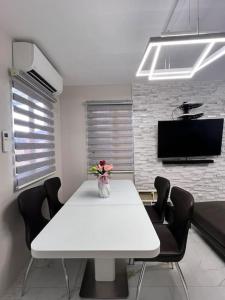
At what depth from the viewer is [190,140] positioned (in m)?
3.86

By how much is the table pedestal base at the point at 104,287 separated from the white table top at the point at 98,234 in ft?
2.14

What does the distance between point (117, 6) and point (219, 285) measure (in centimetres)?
259

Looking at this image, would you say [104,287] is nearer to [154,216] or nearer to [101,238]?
[101,238]

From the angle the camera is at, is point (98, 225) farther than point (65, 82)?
No

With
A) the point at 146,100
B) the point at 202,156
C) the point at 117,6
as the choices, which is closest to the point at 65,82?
the point at 146,100

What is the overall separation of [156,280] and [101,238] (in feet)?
3.63

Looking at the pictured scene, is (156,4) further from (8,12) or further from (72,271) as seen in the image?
(72,271)

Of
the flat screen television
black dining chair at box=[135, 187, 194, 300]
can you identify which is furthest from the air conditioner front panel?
the flat screen television

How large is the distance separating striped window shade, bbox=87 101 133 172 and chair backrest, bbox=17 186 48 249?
5.28 ft

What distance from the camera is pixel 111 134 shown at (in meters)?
3.95

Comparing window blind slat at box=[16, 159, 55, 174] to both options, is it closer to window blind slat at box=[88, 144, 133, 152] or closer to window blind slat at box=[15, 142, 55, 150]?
window blind slat at box=[15, 142, 55, 150]

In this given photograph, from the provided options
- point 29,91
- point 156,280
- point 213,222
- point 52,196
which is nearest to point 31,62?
point 29,91

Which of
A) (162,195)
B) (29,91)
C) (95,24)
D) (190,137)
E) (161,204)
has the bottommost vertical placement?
(161,204)

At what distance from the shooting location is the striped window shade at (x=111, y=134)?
3926 mm
